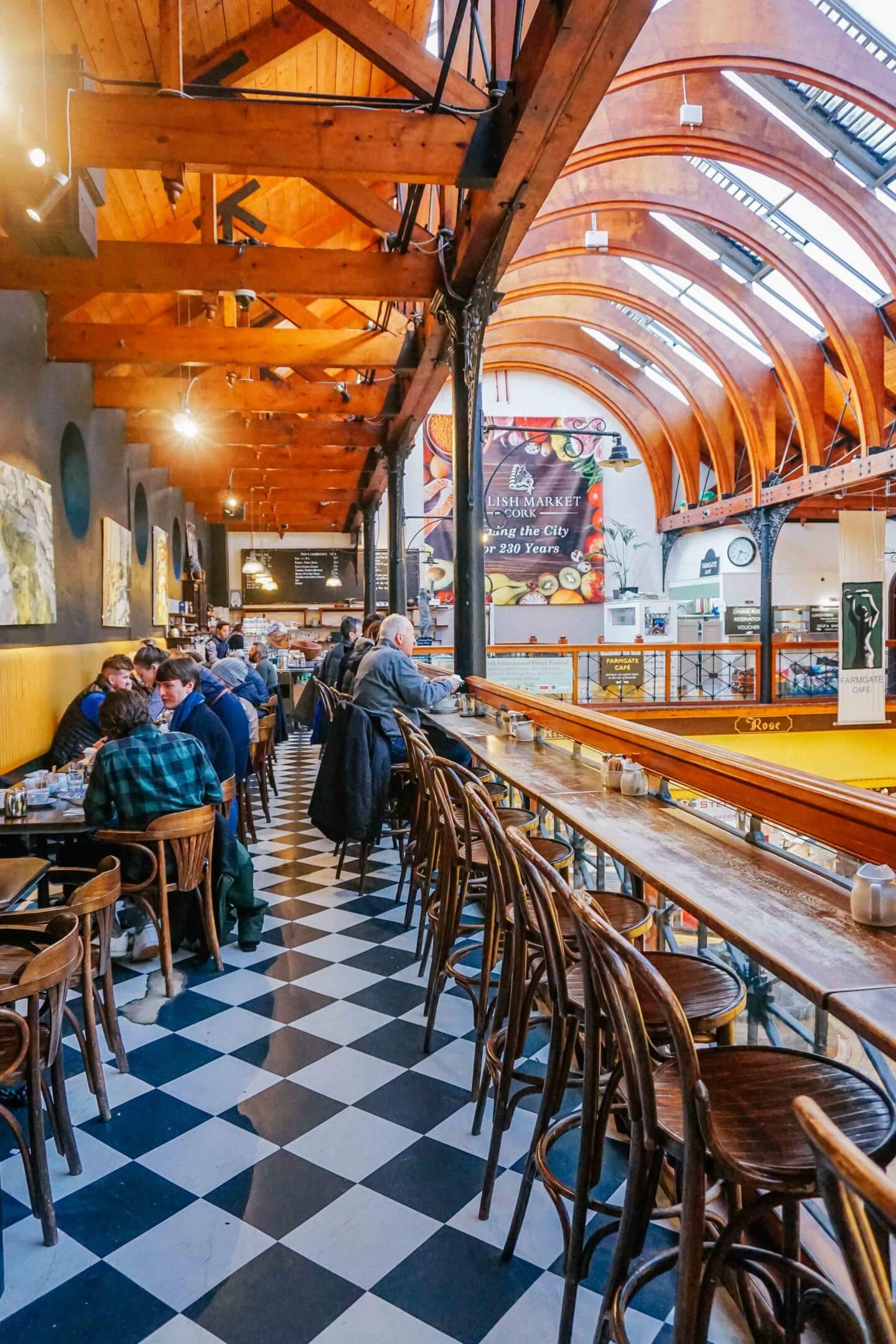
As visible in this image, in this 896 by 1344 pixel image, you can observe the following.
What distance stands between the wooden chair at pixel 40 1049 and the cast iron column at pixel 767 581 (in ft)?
34.8

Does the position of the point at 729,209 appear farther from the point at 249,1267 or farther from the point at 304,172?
the point at 249,1267

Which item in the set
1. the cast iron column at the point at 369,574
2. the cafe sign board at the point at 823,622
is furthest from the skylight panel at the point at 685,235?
the cafe sign board at the point at 823,622

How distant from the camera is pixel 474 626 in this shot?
223 inches

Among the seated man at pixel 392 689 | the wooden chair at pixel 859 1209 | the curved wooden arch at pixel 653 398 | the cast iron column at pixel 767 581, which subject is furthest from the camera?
the curved wooden arch at pixel 653 398

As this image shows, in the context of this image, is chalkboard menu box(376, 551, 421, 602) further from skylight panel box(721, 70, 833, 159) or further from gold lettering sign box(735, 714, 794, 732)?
skylight panel box(721, 70, 833, 159)

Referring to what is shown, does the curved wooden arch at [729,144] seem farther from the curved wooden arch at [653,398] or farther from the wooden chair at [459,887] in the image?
the wooden chair at [459,887]

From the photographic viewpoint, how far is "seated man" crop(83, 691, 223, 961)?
10.4 feet

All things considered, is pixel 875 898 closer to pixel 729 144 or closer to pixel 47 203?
pixel 47 203

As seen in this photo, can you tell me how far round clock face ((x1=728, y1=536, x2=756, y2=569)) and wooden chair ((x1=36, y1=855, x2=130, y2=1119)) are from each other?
1377 cm

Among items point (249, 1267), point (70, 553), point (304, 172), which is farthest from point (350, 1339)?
point (70, 553)

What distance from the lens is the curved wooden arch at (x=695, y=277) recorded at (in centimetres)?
972

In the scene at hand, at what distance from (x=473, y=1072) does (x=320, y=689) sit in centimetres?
440

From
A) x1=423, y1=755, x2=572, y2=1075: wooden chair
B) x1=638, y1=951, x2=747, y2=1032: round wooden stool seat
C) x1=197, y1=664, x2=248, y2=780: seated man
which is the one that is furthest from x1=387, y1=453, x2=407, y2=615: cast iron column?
x1=638, y1=951, x2=747, y2=1032: round wooden stool seat

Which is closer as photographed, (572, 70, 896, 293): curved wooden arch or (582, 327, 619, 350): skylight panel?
(572, 70, 896, 293): curved wooden arch
